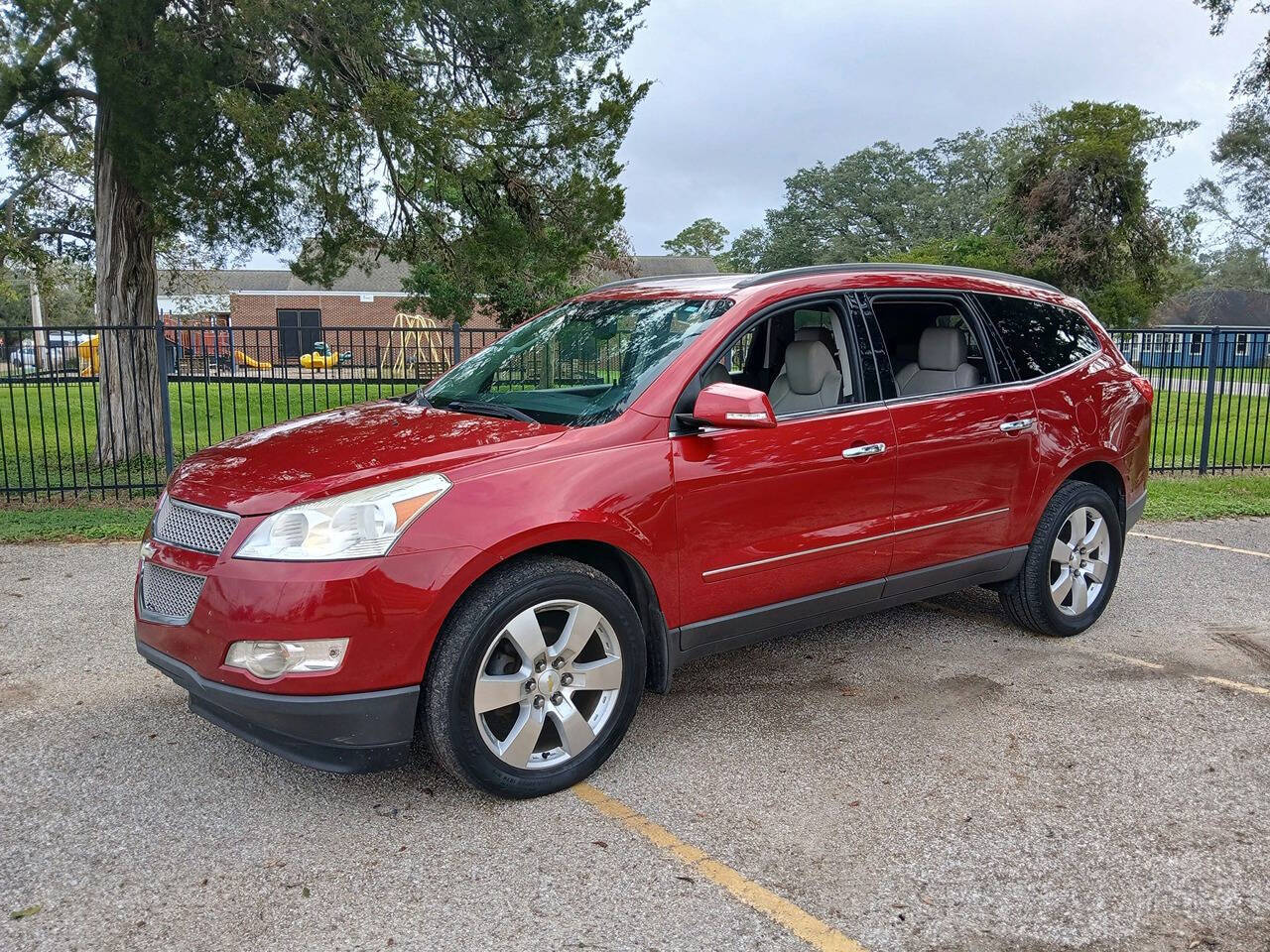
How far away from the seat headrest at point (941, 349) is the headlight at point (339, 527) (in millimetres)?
2824

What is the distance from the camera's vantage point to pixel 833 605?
14.7ft

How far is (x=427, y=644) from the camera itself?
3.36 metres

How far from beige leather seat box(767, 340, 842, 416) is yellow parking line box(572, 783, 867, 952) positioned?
175cm

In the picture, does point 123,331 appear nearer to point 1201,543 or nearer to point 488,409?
point 488,409

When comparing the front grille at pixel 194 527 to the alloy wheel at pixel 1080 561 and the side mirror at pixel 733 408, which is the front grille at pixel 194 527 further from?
the alloy wheel at pixel 1080 561

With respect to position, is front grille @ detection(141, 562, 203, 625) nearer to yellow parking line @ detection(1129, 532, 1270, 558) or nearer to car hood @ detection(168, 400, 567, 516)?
car hood @ detection(168, 400, 567, 516)

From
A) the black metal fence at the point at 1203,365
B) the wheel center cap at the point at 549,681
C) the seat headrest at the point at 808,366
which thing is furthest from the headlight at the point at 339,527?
the black metal fence at the point at 1203,365

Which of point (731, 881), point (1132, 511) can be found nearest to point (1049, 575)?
point (1132, 511)

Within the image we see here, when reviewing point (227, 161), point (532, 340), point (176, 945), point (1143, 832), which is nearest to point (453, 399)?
point (532, 340)

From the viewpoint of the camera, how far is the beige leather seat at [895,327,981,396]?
498 cm

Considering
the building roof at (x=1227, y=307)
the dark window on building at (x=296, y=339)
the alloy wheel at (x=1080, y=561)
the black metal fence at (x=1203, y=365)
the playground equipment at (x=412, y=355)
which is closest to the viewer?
the alloy wheel at (x=1080, y=561)

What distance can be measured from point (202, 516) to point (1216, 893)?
3.45 metres

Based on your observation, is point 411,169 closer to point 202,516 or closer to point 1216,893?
point 202,516

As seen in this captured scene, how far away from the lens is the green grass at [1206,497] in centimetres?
934
